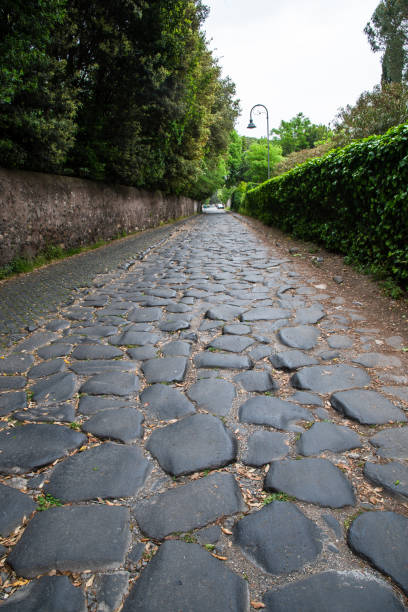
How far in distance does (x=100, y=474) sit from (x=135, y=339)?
1669mm

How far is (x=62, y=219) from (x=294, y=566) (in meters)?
7.54

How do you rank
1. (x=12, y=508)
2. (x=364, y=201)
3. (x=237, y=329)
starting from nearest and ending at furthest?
(x=12, y=508) → (x=237, y=329) → (x=364, y=201)

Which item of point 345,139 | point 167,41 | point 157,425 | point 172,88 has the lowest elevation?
point 157,425

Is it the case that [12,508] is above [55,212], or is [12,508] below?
below

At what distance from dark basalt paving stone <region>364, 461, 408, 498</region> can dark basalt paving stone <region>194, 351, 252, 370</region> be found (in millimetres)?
1130

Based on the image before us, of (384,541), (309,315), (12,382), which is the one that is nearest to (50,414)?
(12,382)

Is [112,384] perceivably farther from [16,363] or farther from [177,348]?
[16,363]

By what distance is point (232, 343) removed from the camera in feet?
9.77

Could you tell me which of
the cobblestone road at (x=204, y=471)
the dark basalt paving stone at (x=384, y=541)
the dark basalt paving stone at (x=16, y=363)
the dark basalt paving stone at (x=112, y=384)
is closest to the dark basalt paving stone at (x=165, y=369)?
the cobblestone road at (x=204, y=471)

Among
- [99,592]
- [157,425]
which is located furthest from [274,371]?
[99,592]

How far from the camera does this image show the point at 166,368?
2570 millimetres

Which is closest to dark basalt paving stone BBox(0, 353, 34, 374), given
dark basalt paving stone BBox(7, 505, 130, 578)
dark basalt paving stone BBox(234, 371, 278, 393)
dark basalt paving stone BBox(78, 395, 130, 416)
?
dark basalt paving stone BBox(78, 395, 130, 416)

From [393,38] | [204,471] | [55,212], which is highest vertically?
[393,38]

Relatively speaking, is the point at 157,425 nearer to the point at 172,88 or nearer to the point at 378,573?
the point at 378,573
